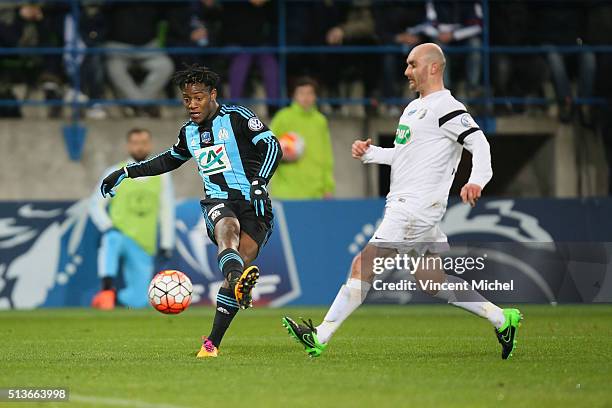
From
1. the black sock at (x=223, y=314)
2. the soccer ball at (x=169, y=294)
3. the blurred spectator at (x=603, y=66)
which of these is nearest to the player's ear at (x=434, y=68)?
the black sock at (x=223, y=314)

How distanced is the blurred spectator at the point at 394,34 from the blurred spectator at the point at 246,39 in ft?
4.97

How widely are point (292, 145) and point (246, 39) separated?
2563 mm

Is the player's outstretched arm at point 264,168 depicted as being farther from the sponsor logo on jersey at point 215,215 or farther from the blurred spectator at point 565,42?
the blurred spectator at point 565,42

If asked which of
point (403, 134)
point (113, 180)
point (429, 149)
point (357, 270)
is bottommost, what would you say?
point (357, 270)

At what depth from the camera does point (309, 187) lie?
16.6 metres

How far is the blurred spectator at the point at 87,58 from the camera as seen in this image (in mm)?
18109

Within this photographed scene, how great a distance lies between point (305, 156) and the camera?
16531mm

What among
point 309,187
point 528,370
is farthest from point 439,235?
point 309,187

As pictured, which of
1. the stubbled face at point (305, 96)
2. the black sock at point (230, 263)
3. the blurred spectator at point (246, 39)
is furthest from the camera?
the blurred spectator at point (246, 39)

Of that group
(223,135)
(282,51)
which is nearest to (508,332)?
(223,135)

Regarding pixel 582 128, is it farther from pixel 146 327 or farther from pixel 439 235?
pixel 439 235

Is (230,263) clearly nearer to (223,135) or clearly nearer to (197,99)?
(223,135)

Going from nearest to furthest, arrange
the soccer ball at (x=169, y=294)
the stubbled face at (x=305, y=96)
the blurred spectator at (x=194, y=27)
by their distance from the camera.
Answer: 1. the soccer ball at (x=169, y=294)
2. the stubbled face at (x=305, y=96)
3. the blurred spectator at (x=194, y=27)

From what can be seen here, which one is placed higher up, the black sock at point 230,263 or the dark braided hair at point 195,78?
the dark braided hair at point 195,78
